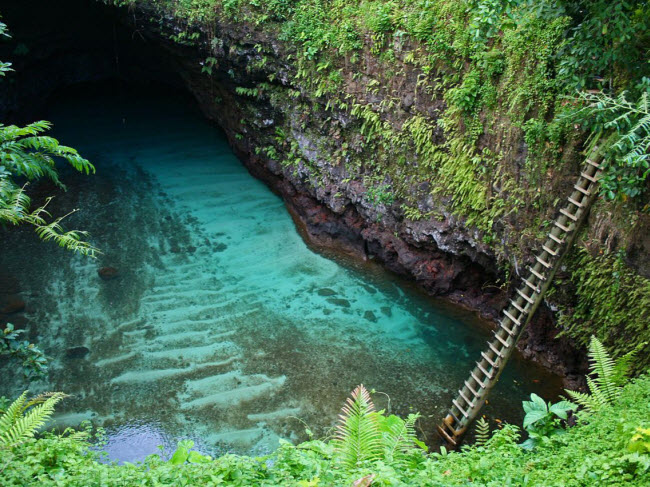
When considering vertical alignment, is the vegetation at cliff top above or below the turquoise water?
above

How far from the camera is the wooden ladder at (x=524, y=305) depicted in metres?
5.87

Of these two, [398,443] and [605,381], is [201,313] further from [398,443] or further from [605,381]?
[605,381]

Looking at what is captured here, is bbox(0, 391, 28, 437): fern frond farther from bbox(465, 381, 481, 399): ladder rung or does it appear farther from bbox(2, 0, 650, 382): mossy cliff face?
bbox(2, 0, 650, 382): mossy cliff face

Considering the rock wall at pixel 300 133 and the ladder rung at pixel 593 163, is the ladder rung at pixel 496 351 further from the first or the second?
the ladder rung at pixel 593 163

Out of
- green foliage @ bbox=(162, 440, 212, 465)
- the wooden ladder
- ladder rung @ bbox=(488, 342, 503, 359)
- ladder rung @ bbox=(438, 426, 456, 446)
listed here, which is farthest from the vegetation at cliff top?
green foliage @ bbox=(162, 440, 212, 465)

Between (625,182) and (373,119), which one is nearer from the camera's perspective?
(625,182)

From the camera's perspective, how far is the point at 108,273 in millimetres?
8898

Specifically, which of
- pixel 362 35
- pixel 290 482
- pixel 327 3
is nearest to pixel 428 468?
pixel 290 482

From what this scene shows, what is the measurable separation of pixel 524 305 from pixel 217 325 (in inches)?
183

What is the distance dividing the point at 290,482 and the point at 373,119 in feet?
20.4

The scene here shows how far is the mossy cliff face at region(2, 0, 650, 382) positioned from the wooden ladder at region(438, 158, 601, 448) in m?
0.46

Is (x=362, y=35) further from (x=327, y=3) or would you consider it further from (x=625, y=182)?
(x=625, y=182)

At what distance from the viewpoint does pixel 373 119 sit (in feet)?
28.0

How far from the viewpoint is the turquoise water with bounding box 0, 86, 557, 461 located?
A: 22.5ft
